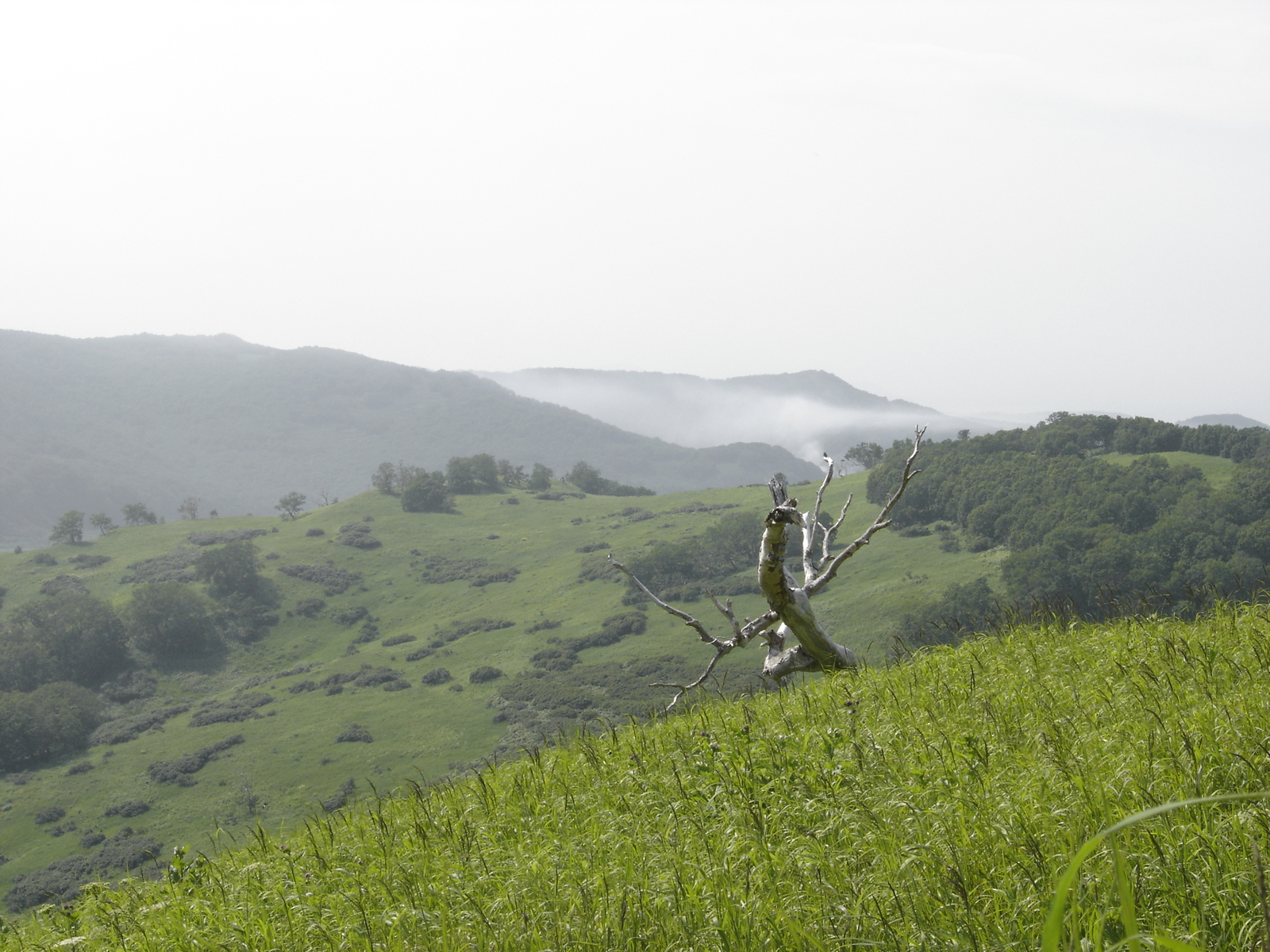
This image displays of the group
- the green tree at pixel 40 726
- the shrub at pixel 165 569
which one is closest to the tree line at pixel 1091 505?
the green tree at pixel 40 726

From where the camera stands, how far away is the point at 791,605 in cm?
1191

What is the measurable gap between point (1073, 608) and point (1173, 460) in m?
126

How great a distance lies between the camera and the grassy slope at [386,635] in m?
84.9

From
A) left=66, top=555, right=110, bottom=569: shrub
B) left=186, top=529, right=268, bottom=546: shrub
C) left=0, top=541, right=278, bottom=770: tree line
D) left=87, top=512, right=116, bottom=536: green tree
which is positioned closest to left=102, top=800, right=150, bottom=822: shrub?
left=0, top=541, right=278, bottom=770: tree line

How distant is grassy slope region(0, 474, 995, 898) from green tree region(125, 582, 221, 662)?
6.42 metres

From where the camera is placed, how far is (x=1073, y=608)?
11148mm

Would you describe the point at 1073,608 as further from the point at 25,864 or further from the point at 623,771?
the point at 25,864

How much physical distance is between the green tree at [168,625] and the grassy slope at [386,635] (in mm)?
6424

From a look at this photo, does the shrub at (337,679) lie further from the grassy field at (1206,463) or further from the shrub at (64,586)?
the grassy field at (1206,463)

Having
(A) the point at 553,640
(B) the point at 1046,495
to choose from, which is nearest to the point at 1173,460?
(B) the point at 1046,495

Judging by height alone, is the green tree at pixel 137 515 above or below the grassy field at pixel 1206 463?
below

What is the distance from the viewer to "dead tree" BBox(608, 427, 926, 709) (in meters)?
11.1

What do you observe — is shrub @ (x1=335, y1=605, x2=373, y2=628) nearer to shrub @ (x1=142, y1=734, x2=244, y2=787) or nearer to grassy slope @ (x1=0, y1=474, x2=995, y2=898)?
grassy slope @ (x1=0, y1=474, x2=995, y2=898)

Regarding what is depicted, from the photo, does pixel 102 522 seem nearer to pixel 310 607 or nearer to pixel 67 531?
pixel 67 531
